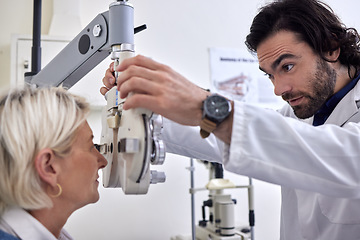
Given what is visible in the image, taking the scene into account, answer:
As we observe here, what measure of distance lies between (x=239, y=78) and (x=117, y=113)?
1.92m

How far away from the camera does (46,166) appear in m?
0.88

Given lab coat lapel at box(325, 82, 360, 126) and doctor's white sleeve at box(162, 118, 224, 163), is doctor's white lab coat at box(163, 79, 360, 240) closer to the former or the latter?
lab coat lapel at box(325, 82, 360, 126)

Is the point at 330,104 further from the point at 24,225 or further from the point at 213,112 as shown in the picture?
the point at 24,225

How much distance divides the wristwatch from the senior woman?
39 cm

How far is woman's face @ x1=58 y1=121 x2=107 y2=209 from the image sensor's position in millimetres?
920

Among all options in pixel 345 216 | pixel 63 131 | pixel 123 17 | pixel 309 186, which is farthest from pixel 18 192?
pixel 345 216

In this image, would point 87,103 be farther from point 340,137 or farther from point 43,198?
point 340,137

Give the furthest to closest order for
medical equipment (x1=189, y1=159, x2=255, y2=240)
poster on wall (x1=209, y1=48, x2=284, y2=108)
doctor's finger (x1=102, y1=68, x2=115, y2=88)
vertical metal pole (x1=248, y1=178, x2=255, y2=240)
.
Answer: poster on wall (x1=209, y1=48, x2=284, y2=108) < vertical metal pole (x1=248, y1=178, x2=255, y2=240) < medical equipment (x1=189, y1=159, x2=255, y2=240) < doctor's finger (x1=102, y1=68, x2=115, y2=88)

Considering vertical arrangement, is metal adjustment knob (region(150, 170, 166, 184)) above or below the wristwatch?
below

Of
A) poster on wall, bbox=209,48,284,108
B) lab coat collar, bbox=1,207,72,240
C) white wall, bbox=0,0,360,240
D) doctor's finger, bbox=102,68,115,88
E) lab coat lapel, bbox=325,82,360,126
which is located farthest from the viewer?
poster on wall, bbox=209,48,284,108

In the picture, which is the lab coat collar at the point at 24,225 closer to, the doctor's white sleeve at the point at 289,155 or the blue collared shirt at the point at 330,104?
the doctor's white sleeve at the point at 289,155

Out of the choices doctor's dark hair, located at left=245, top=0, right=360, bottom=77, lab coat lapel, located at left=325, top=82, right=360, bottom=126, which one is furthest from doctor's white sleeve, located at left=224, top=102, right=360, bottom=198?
doctor's dark hair, located at left=245, top=0, right=360, bottom=77

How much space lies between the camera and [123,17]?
86 cm

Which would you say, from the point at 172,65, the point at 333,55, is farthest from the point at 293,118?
the point at 172,65
